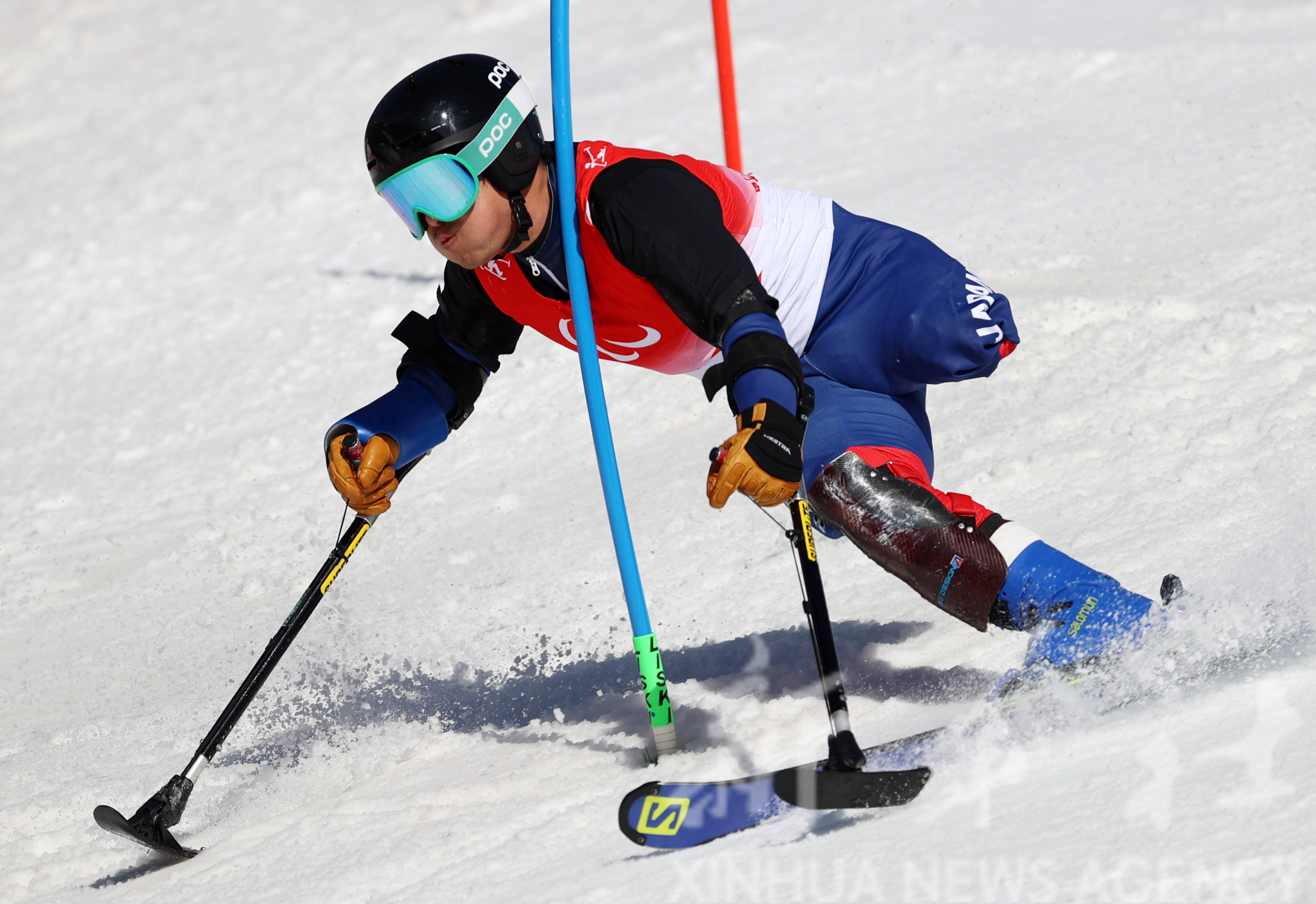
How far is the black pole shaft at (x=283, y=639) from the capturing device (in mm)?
3018

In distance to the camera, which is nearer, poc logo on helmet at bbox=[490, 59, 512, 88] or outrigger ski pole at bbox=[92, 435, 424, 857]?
poc logo on helmet at bbox=[490, 59, 512, 88]

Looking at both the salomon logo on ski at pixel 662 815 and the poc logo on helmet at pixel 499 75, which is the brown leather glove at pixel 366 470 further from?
the salomon logo on ski at pixel 662 815

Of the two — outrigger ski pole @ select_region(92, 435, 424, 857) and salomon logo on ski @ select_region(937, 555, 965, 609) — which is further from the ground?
salomon logo on ski @ select_region(937, 555, 965, 609)

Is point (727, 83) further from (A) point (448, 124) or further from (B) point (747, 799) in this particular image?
(B) point (747, 799)

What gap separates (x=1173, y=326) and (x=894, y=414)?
3.12 metres

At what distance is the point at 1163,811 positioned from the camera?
1918 mm

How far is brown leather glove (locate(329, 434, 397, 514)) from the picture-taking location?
3033 mm

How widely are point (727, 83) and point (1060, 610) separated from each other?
154 inches

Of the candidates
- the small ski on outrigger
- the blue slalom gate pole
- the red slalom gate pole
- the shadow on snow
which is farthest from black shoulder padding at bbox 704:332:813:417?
the red slalom gate pole

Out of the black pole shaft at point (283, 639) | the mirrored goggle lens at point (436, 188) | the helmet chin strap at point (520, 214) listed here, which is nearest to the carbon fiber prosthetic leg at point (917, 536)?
the helmet chin strap at point (520, 214)

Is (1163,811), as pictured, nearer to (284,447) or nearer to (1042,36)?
(284,447)

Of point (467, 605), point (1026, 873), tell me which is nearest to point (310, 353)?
point (467, 605)

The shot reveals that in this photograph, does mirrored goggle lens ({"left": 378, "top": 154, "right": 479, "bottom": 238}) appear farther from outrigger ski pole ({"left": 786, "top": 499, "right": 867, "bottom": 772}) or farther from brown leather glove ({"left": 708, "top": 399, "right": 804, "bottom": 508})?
outrigger ski pole ({"left": 786, "top": 499, "right": 867, "bottom": 772})

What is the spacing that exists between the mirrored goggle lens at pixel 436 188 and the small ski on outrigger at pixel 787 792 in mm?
1155
